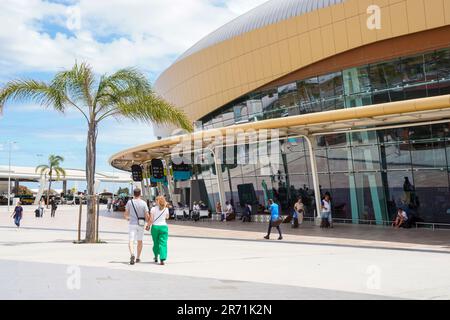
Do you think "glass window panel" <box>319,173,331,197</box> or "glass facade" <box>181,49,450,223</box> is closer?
"glass facade" <box>181,49,450,223</box>

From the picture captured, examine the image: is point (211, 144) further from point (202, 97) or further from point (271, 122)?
point (202, 97)

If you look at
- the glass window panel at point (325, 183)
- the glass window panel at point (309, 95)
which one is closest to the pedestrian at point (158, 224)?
the glass window panel at point (325, 183)

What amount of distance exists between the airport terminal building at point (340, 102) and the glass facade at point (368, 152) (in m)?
0.05

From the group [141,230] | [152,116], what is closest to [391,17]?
[152,116]

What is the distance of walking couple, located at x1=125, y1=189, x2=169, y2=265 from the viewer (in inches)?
405

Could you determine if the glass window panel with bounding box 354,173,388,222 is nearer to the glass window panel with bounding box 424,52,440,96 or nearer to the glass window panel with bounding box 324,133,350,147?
the glass window panel with bounding box 324,133,350,147

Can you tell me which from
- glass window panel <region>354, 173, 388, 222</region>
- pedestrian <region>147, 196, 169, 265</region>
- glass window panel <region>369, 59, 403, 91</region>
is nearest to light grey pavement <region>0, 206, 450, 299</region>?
pedestrian <region>147, 196, 169, 265</region>

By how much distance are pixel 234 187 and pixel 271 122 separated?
12.3m

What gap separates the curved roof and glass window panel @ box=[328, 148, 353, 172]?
22.8ft

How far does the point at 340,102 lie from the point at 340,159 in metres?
2.74

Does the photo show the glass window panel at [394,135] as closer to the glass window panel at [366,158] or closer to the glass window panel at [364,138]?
the glass window panel at [364,138]

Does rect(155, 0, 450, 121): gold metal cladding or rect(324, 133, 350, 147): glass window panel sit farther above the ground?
rect(155, 0, 450, 121): gold metal cladding

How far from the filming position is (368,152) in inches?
935

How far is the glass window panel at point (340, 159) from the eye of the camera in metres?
24.5
